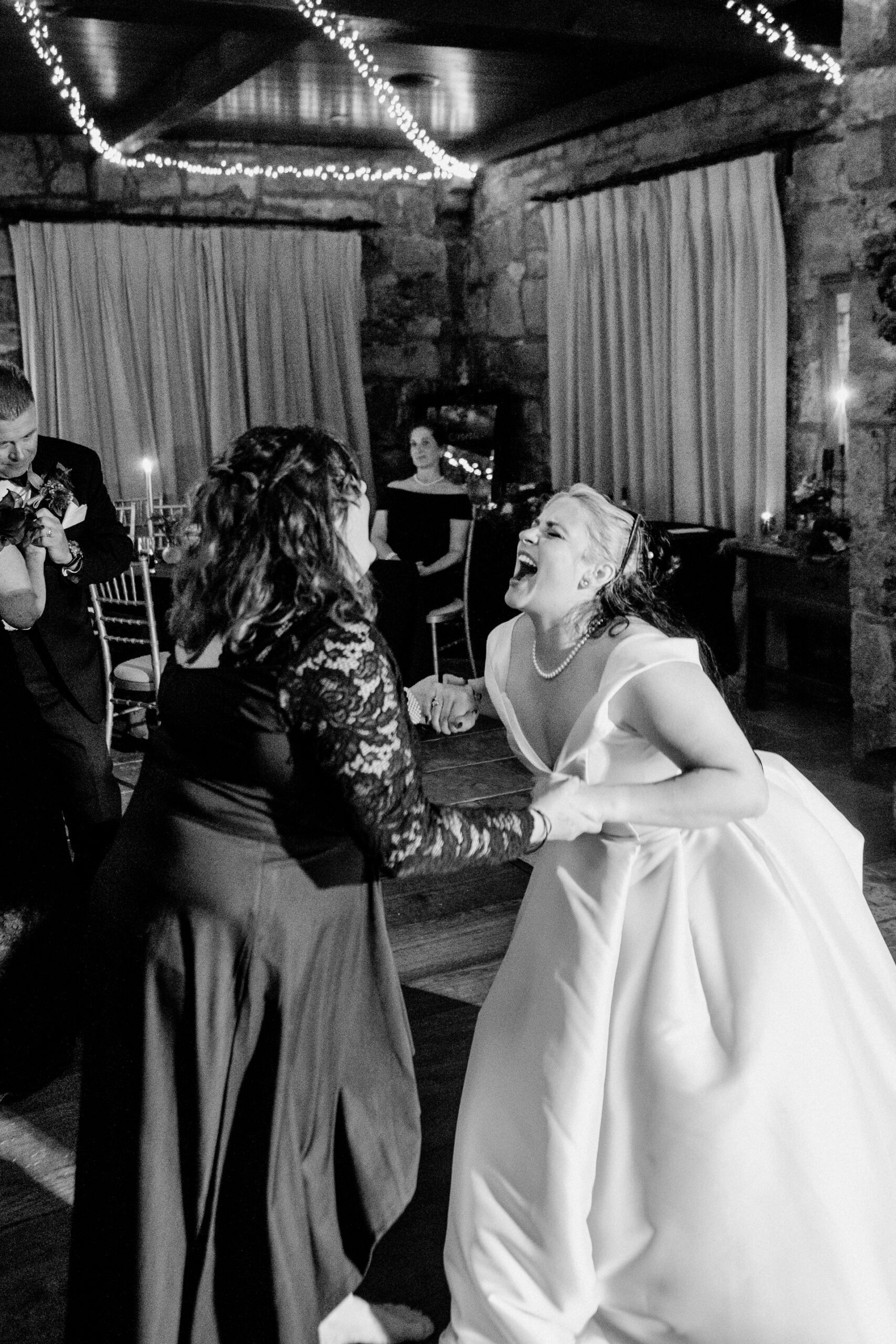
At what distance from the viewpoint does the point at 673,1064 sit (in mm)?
1907

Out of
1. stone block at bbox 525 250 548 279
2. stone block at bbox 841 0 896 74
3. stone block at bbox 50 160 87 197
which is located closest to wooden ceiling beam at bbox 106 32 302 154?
stone block at bbox 50 160 87 197

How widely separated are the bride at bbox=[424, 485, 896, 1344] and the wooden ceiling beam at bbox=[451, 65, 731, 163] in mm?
5278

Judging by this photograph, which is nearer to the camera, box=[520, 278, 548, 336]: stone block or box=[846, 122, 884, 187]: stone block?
box=[846, 122, 884, 187]: stone block

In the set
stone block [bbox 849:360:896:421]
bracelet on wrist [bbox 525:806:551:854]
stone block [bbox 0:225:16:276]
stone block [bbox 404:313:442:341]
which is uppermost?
stone block [bbox 0:225:16:276]

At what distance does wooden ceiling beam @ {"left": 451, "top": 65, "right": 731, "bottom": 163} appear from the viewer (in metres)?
6.62

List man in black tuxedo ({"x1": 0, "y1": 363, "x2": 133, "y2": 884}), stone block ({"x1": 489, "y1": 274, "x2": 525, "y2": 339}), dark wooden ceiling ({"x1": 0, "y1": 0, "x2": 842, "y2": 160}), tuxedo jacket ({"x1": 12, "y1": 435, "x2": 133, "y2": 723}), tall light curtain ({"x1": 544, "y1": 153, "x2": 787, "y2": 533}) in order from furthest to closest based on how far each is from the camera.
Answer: stone block ({"x1": 489, "y1": 274, "x2": 525, "y2": 339}) → tall light curtain ({"x1": 544, "y1": 153, "x2": 787, "y2": 533}) → dark wooden ceiling ({"x1": 0, "y1": 0, "x2": 842, "y2": 160}) → tuxedo jacket ({"x1": 12, "y1": 435, "x2": 133, "y2": 723}) → man in black tuxedo ({"x1": 0, "y1": 363, "x2": 133, "y2": 884})

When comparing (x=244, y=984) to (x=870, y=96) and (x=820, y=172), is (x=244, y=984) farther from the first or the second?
(x=820, y=172)

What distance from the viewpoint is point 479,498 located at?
6.59 metres

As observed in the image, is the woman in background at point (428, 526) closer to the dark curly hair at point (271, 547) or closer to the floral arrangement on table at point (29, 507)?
the floral arrangement on table at point (29, 507)

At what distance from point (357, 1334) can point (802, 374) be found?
17.6 ft

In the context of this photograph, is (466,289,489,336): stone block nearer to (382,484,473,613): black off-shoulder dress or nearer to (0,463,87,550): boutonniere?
(382,484,473,613): black off-shoulder dress

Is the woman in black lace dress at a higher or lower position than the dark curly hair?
lower

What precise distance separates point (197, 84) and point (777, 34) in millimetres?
2654

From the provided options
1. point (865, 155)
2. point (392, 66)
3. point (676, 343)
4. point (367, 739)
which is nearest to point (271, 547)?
point (367, 739)
